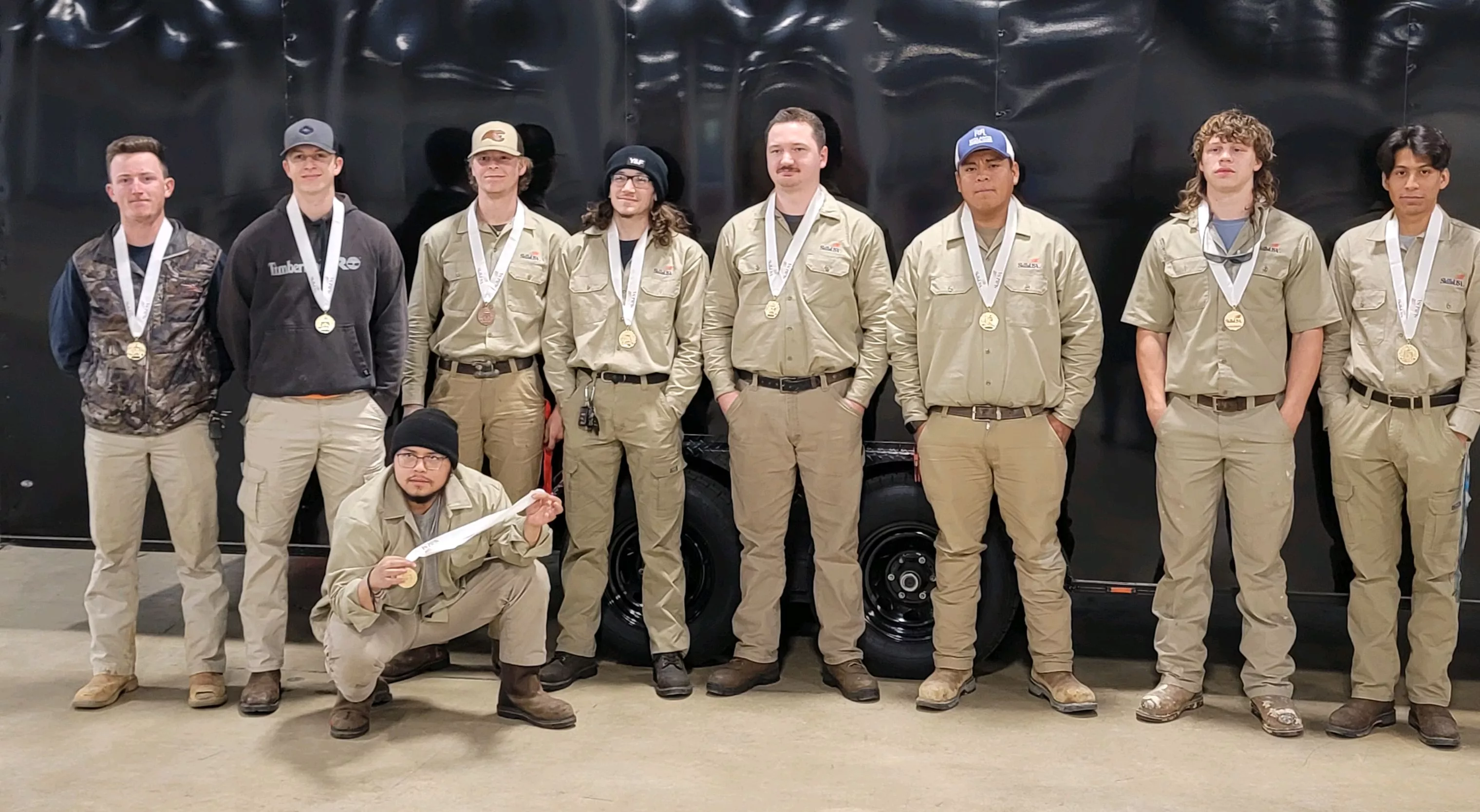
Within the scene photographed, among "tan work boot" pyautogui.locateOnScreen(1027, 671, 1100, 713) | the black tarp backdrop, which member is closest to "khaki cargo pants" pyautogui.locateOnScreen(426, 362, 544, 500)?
the black tarp backdrop

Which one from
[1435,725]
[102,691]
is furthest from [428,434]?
[1435,725]

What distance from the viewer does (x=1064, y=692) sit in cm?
472

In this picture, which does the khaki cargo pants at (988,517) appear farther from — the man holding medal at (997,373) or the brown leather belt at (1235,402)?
the brown leather belt at (1235,402)

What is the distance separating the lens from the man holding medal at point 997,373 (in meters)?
Result: 4.60

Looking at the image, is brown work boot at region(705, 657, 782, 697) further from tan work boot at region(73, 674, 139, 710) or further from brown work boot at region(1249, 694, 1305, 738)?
tan work boot at region(73, 674, 139, 710)

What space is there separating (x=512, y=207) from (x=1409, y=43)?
3.21 meters

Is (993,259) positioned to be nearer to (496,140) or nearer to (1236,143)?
(1236,143)

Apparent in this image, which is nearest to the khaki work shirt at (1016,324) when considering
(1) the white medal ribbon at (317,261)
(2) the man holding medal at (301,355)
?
(2) the man holding medal at (301,355)

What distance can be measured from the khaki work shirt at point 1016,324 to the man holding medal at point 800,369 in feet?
0.75

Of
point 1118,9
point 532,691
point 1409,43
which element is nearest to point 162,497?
point 532,691

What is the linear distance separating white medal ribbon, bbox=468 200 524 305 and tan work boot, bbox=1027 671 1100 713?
245 cm

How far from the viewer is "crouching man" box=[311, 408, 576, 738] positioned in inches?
171

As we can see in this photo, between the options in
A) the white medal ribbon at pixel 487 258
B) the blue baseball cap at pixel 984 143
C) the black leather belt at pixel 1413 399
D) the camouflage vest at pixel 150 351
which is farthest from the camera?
the white medal ribbon at pixel 487 258

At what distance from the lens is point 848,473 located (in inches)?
190
